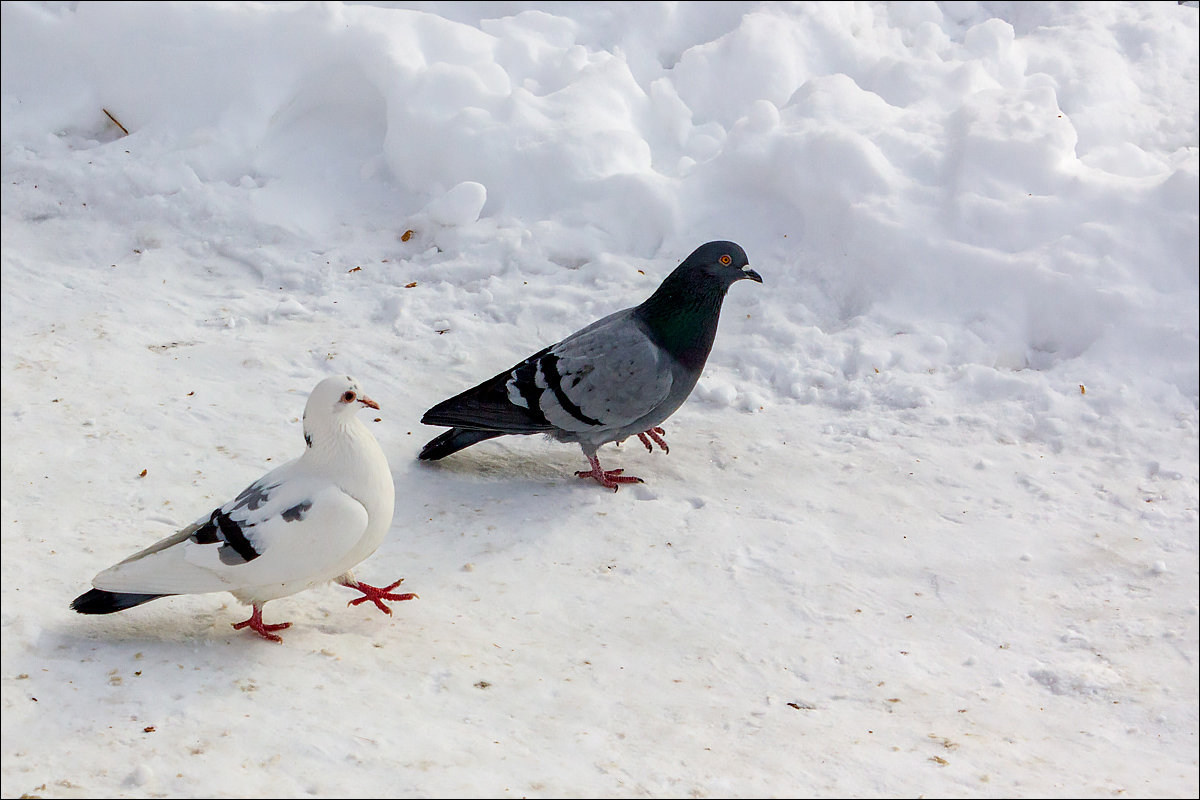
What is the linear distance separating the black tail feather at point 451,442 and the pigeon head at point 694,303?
26.5 inches

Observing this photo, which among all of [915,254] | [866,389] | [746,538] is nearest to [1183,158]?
[915,254]

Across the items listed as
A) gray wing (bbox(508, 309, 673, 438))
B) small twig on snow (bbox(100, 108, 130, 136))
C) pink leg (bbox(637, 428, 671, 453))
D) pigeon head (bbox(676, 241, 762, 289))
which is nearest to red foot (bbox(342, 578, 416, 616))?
gray wing (bbox(508, 309, 673, 438))

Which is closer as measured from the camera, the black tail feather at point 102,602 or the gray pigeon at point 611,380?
the black tail feather at point 102,602

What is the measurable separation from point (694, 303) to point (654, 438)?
0.53m

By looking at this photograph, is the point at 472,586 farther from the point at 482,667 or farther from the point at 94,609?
the point at 94,609

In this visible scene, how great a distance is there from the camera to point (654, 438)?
4.03 meters

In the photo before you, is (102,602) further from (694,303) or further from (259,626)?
(694,303)

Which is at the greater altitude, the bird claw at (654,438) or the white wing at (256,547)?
the white wing at (256,547)

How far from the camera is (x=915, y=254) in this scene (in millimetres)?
4902

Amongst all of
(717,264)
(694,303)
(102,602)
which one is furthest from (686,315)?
(102,602)

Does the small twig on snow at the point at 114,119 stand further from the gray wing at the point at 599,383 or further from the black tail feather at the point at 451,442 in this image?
the gray wing at the point at 599,383

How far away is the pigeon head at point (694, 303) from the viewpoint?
3.80 m

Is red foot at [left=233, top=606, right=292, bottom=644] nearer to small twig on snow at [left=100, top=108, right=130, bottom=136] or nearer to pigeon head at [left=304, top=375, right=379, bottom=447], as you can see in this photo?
pigeon head at [left=304, top=375, right=379, bottom=447]

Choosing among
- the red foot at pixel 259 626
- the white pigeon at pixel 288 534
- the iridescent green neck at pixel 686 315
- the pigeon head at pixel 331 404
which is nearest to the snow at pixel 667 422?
the red foot at pixel 259 626
